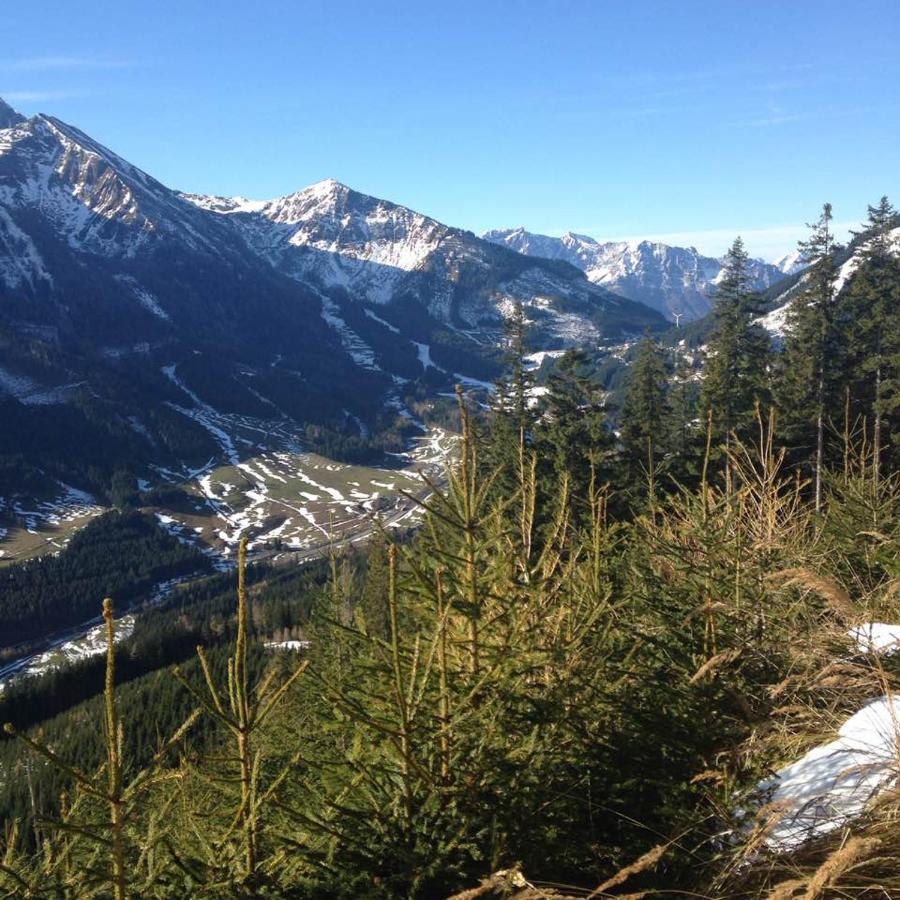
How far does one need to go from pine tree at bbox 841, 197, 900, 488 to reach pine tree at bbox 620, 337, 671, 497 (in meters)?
8.82

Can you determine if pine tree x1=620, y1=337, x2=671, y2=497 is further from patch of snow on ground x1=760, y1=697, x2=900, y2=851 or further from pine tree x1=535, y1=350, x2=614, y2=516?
patch of snow on ground x1=760, y1=697, x2=900, y2=851

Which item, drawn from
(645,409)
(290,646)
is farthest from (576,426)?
(290,646)

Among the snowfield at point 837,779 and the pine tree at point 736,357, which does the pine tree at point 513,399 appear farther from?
the snowfield at point 837,779

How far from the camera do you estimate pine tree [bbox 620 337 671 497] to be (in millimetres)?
33219

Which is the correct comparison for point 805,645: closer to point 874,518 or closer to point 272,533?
point 874,518

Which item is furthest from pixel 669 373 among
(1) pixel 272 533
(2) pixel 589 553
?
(1) pixel 272 533

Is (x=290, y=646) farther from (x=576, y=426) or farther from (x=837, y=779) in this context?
(x=837, y=779)

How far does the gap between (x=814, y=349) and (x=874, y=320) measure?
2918 mm

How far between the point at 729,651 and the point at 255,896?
3.72 m

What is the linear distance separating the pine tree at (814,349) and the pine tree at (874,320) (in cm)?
107

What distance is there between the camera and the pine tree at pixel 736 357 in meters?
31.1

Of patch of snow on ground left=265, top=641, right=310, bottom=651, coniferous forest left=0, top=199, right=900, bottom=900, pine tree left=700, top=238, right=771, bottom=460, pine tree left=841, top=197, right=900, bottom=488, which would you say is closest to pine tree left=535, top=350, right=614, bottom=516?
pine tree left=700, top=238, right=771, bottom=460

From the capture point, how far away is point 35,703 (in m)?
81.5

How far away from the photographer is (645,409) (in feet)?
111
